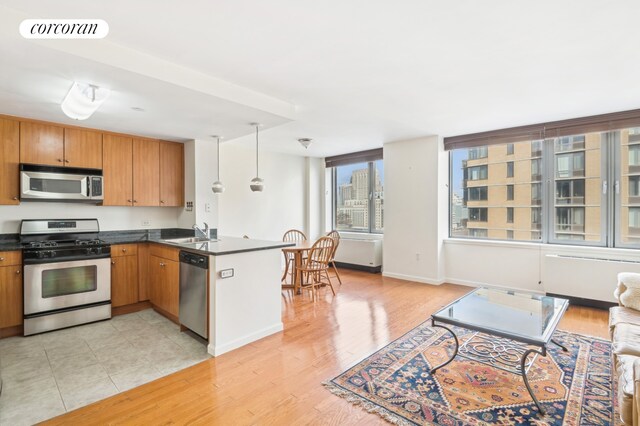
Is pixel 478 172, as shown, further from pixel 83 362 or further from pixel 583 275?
pixel 83 362

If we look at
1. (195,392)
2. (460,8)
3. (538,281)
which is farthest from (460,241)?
(195,392)

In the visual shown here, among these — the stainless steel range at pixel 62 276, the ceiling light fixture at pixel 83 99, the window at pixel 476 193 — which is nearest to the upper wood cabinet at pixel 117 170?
the stainless steel range at pixel 62 276

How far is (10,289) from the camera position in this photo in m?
3.19

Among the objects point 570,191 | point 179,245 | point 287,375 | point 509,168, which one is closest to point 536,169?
point 509,168

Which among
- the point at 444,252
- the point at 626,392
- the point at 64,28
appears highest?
the point at 64,28

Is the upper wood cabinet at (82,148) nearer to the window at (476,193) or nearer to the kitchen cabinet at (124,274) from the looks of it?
the kitchen cabinet at (124,274)

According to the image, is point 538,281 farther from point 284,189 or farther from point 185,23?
point 185,23

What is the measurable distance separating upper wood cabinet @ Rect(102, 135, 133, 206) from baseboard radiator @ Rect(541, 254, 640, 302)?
18.4 ft

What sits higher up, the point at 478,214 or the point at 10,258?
the point at 478,214

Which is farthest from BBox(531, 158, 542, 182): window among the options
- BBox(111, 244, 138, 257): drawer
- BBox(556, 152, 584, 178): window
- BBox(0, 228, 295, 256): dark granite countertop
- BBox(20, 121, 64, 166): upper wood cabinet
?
BBox(20, 121, 64, 166): upper wood cabinet

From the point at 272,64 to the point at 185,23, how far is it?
0.73m

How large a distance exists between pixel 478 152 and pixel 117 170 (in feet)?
17.3

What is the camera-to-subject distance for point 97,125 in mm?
3705

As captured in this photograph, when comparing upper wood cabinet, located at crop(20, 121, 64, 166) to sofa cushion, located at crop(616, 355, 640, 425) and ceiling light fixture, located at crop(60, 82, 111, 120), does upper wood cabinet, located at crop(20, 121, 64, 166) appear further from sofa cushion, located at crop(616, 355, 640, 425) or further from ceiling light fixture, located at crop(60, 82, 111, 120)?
sofa cushion, located at crop(616, 355, 640, 425)
